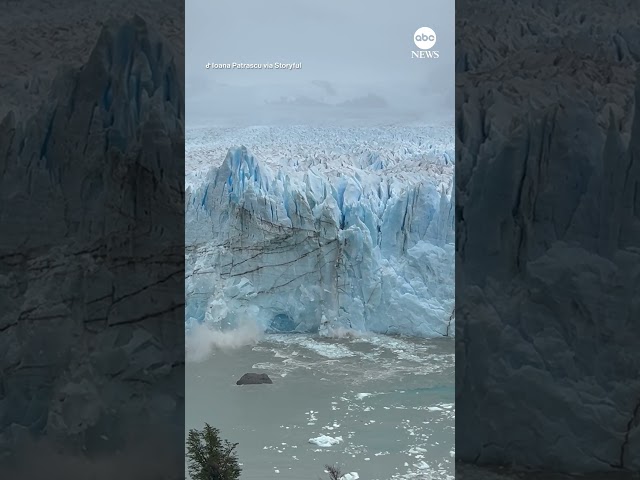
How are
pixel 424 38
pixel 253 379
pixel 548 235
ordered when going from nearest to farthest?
pixel 548 235 → pixel 424 38 → pixel 253 379

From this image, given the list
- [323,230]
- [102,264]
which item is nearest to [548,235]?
[323,230]

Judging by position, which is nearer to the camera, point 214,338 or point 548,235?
point 548,235

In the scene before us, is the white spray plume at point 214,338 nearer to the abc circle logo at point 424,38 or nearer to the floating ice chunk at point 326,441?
the floating ice chunk at point 326,441

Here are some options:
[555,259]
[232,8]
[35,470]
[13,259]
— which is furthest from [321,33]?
[35,470]

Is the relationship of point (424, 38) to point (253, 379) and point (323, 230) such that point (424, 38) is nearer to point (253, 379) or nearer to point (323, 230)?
point (323, 230)

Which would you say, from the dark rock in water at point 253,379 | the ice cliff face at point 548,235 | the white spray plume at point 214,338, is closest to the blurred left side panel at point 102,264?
the white spray plume at point 214,338

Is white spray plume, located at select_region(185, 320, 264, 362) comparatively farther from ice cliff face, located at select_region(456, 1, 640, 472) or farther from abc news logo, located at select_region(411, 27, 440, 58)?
abc news logo, located at select_region(411, 27, 440, 58)

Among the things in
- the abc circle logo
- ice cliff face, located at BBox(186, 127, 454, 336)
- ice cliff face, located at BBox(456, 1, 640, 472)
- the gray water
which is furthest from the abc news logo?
the gray water
